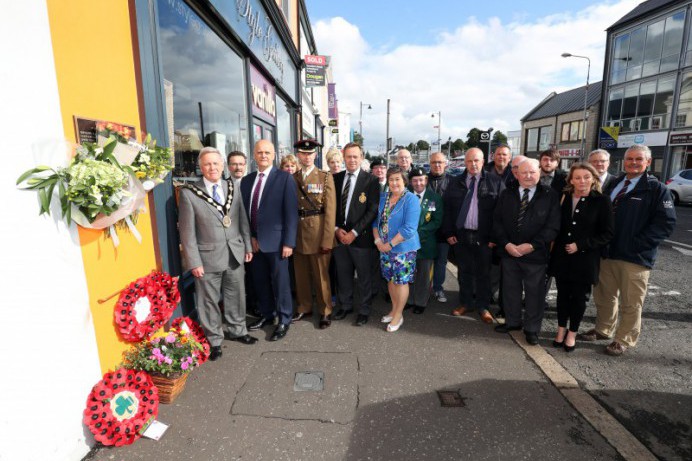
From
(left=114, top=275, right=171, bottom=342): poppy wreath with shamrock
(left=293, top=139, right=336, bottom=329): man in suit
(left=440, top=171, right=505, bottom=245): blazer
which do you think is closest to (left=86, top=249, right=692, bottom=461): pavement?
(left=114, top=275, right=171, bottom=342): poppy wreath with shamrock

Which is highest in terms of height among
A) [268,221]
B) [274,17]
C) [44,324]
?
[274,17]

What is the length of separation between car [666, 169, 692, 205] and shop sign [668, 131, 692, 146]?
338 inches

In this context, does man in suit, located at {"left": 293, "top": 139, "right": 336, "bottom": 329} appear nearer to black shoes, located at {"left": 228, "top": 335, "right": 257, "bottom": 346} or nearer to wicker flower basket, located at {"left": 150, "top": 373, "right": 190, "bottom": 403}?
black shoes, located at {"left": 228, "top": 335, "right": 257, "bottom": 346}

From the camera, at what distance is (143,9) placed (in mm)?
3055

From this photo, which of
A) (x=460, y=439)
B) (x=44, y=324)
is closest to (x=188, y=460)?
(x=44, y=324)

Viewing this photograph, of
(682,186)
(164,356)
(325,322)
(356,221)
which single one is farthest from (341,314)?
(682,186)

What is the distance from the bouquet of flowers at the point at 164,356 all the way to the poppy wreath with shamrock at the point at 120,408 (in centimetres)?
14

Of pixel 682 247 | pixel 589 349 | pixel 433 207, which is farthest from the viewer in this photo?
pixel 682 247

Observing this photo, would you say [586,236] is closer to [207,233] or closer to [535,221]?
[535,221]

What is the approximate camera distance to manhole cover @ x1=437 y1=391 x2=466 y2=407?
9.45 feet

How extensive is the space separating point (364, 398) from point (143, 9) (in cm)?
366

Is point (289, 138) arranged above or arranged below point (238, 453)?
above

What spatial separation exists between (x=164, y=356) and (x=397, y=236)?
7.98 feet

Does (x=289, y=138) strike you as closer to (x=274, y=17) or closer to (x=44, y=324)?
(x=274, y=17)
